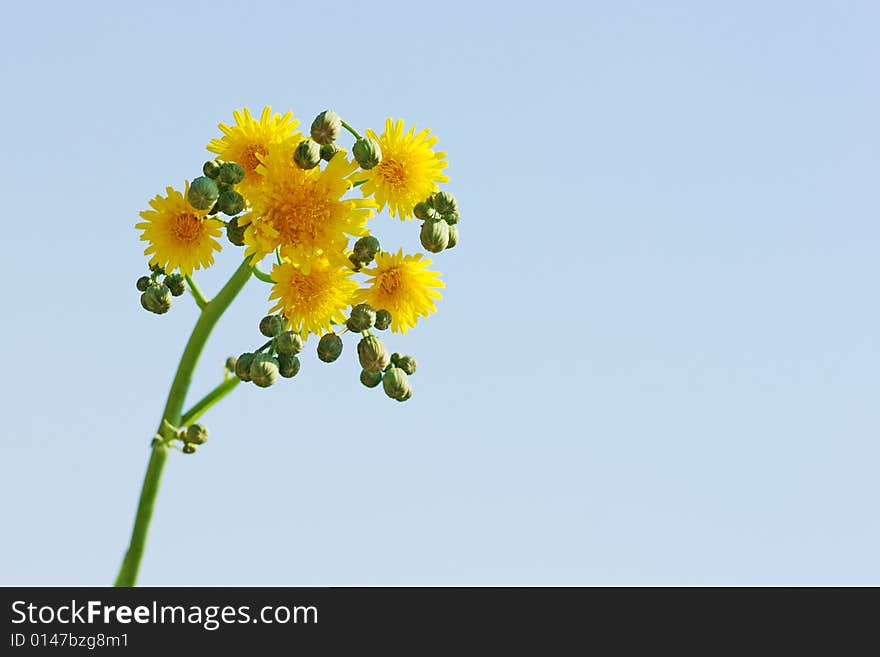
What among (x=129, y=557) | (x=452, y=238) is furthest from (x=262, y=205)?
(x=129, y=557)

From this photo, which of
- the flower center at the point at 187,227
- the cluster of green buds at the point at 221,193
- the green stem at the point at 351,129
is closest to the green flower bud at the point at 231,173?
the cluster of green buds at the point at 221,193

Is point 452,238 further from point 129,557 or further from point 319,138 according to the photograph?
point 129,557

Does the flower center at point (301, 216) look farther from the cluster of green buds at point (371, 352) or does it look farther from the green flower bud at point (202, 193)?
the cluster of green buds at point (371, 352)

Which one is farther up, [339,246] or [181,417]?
[339,246]

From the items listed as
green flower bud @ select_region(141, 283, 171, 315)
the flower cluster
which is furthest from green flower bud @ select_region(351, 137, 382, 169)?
green flower bud @ select_region(141, 283, 171, 315)

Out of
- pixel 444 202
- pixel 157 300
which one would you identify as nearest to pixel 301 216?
pixel 444 202

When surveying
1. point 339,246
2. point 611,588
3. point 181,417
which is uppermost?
point 339,246
